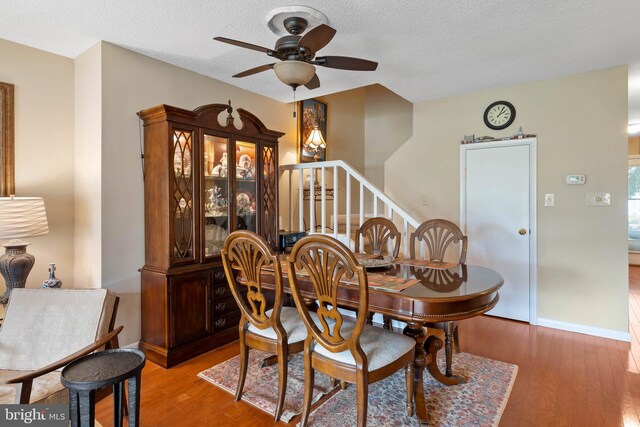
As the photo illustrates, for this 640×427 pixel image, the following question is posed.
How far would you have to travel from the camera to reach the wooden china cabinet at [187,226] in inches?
104

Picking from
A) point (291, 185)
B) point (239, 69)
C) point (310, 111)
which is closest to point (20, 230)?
point (239, 69)

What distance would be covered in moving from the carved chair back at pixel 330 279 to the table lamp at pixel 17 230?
179cm

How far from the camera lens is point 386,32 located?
2.47 m

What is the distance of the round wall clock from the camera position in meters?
3.69

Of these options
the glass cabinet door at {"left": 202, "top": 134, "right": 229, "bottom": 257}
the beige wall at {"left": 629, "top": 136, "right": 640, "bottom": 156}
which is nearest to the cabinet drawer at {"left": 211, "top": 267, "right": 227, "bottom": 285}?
the glass cabinet door at {"left": 202, "top": 134, "right": 229, "bottom": 257}

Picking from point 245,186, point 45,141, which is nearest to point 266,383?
point 245,186

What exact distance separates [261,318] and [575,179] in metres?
3.24

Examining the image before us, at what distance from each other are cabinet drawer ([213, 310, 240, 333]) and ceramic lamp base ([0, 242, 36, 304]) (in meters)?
1.33

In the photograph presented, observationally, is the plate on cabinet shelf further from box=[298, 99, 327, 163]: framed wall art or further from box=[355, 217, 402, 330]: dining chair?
box=[298, 99, 327, 163]: framed wall art

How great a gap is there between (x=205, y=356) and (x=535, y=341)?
2852mm

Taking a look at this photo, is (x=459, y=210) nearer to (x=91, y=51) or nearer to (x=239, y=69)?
(x=239, y=69)

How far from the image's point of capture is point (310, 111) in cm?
467

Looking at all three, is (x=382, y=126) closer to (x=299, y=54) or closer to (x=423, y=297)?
(x=299, y=54)

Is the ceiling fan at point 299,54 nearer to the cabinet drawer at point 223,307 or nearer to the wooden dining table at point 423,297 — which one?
the wooden dining table at point 423,297
